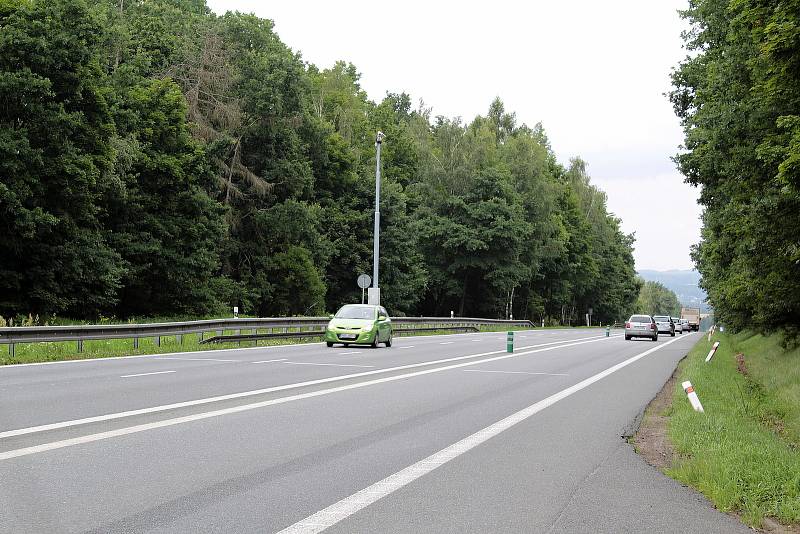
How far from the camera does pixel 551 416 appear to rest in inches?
477

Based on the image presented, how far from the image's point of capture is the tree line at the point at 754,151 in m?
13.5

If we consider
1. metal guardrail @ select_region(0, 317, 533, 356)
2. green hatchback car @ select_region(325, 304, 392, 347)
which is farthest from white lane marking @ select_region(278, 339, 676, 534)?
green hatchback car @ select_region(325, 304, 392, 347)

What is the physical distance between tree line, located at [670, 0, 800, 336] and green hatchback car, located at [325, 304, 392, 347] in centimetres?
1094

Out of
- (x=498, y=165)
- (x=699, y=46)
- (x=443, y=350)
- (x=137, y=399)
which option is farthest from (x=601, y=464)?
(x=498, y=165)

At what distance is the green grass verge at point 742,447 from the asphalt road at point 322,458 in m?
0.29

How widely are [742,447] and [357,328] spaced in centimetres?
2128

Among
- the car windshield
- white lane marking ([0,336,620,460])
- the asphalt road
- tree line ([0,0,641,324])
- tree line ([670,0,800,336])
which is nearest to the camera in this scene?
the asphalt road

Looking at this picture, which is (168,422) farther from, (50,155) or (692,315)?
(692,315)

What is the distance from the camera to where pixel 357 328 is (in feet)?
97.2

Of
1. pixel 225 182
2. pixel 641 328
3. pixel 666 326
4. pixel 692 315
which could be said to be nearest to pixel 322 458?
pixel 641 328

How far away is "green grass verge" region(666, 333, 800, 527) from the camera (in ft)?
22.2

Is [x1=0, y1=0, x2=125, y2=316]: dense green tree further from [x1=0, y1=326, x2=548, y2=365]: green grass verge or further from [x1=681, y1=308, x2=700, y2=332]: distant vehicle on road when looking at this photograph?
[x1=681, y1=308, x2=700, y2=332]: distant vehicle on road

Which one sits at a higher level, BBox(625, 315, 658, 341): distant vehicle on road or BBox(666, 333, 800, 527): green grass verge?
BBox(625, 315, 658, 341): distant vehicle on road

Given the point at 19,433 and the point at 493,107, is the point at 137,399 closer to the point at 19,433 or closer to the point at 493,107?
the point at 19,433
